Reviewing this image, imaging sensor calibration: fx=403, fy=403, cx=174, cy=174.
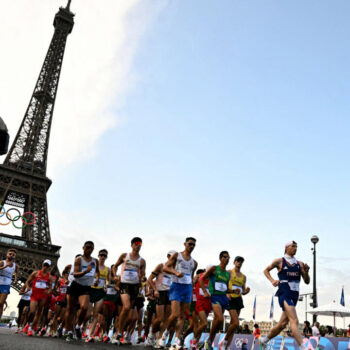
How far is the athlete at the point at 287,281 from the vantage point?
679cm

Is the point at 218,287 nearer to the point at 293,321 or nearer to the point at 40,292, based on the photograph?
the point at 293,321

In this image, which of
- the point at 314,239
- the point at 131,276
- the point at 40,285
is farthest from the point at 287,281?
the point at 314,239

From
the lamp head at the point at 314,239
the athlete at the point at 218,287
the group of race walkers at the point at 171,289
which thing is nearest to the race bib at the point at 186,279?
the group of race walkers at the point at 171,289

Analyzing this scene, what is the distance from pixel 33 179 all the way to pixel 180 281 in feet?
161

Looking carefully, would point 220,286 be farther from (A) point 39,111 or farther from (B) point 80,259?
(A) point 39,111

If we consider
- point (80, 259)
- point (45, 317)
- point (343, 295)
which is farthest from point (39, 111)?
point (80, 259)

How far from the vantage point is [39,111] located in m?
60.4

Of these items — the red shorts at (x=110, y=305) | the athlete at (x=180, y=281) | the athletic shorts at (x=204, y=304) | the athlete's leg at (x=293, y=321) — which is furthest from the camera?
the red shorts at (x=110, y=305)

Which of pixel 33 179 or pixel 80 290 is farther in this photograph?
pixel 33 179

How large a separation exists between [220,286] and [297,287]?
5.48 ft

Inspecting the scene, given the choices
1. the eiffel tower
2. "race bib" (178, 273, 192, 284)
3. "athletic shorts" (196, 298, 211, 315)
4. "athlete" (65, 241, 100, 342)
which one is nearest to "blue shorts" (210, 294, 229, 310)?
"race bib" (178, 273, 192, 284)

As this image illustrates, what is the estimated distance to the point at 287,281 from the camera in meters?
6.98

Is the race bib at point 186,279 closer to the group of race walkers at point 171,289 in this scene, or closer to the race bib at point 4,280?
the group of race walkers at point 171,289

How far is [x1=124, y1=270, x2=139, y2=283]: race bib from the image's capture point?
28.0 feet
